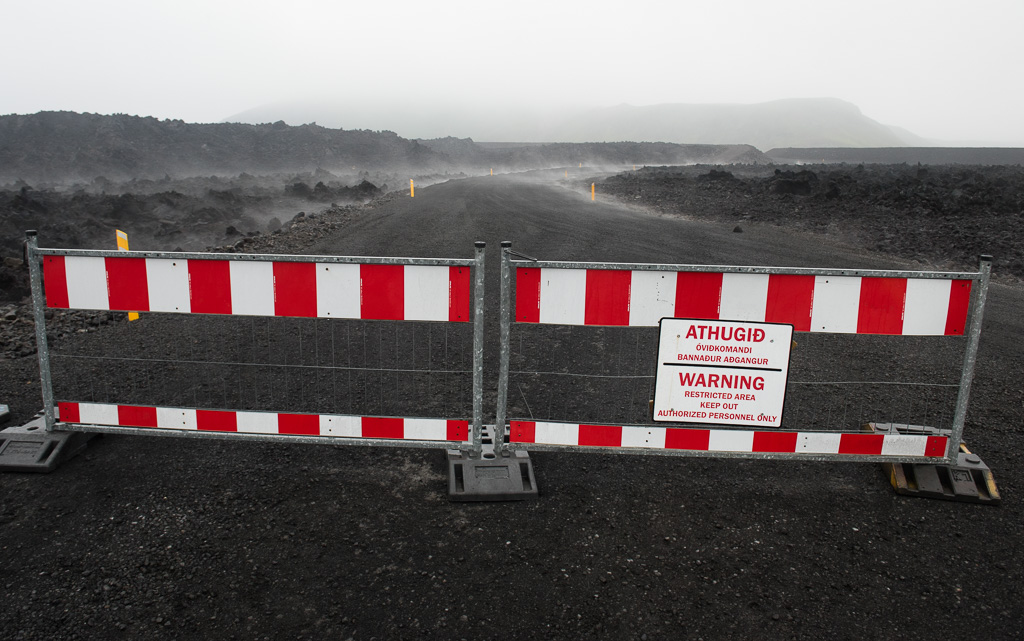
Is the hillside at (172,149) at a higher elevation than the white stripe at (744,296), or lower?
higher

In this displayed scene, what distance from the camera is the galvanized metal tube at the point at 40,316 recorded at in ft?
14.2

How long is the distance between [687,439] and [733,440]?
308mm

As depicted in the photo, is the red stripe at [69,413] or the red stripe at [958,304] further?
the red stripe at [69,413]

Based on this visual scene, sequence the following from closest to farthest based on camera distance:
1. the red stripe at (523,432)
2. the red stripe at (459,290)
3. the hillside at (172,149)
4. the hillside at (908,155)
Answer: the red stripe at (459,290)
the red stripe at (523,432)
the hillside at (172,149)
the hillside at (908,155)

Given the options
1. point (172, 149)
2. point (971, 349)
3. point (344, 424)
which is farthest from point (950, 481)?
point (172, 149)

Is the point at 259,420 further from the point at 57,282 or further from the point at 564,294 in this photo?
the point at 564,294

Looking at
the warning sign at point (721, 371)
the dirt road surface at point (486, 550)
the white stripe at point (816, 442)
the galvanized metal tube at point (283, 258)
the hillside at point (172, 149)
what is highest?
the hillside at point (172, 149)

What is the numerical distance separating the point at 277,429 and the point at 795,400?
4.53 metres

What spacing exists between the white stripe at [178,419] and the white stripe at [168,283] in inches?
29.5

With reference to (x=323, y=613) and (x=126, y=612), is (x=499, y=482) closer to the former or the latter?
(x=323, y=613)

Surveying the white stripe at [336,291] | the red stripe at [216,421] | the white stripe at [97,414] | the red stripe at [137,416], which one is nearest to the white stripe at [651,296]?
the white stripe at [336,291]

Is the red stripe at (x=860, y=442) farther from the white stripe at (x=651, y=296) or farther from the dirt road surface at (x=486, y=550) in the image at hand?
the white stripe at (x=651, y=296)

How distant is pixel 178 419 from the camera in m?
4.46

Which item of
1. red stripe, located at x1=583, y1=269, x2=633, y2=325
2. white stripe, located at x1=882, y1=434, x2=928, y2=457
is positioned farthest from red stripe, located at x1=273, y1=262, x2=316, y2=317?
white stripe, located at x1=882, y1=434, x2=928, y2=457
